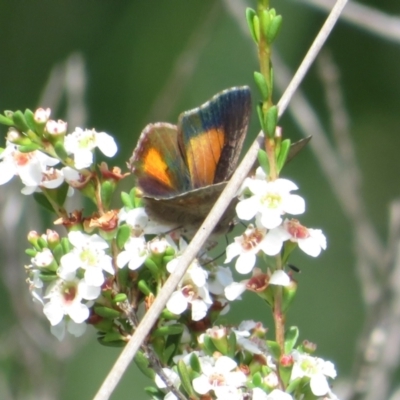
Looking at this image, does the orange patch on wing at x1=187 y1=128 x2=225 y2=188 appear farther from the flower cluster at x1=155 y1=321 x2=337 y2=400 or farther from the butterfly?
the flower cluster at x1=155 y1=321 x2=337 y2=400

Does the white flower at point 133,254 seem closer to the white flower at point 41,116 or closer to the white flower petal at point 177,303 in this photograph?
the white flower petal at point 177,303

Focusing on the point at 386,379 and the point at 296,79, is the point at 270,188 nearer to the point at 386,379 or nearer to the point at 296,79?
the point at 296,79

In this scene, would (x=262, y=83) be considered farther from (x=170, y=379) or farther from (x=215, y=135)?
(x=170, y=379)

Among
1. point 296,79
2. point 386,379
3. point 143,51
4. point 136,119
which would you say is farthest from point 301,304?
point 296,79

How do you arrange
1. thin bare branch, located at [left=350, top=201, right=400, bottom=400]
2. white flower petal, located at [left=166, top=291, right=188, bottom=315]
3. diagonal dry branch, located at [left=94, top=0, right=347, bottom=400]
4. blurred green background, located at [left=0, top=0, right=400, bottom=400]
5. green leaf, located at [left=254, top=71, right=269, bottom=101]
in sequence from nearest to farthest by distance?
diagonal dry branch, located at [left=94, top=0, right=347, bottom=400] < green leaf, located at [left=254, top=71, right=269, bottom=101] < white flower petal, located at [left=166, top=291, right=188, bottom=315] < thin bare branch, located at [left=350, top=201, right=400, bottom=400] < blurred green background, located at [left=0, top=0, right=400, bottom=400]

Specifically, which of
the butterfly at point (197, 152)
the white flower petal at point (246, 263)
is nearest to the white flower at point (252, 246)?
the white flower petal at point (246, 263)

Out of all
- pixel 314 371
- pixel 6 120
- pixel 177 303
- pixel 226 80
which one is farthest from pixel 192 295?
pixel 226 80

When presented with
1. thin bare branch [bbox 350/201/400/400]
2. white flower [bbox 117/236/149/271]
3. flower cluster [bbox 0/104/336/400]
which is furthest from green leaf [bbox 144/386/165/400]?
thin bare branch [bbox 350/201/400/400]
